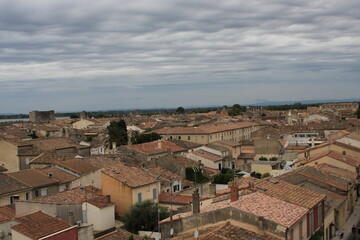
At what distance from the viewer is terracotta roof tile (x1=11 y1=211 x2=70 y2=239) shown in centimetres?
2065

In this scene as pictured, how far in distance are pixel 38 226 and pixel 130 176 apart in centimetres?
1178

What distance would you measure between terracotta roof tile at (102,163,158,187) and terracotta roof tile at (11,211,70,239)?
29.4 ft

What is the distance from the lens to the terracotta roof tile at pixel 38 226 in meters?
20.6

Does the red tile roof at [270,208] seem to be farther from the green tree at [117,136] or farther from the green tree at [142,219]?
the green tree at [117,136]

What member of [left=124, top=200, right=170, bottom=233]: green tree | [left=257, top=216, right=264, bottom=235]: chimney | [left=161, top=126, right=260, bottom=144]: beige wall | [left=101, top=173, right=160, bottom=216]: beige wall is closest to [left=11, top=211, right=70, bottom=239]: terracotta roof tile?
[left=124, top=200, right=170, bottom=233]: green tree

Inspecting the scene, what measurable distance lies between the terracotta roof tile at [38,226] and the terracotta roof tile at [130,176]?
353 inches

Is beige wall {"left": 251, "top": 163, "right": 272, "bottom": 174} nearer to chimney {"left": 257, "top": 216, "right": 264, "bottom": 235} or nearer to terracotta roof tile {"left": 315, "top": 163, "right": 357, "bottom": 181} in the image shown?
terracotta roof tile {"left": 315, "top": 163, "right": 357, "bottom": 181}

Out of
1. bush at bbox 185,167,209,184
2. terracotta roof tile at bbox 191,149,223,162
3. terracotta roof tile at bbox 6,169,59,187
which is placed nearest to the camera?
terracotta roof tile at bbox 6,169,59,187

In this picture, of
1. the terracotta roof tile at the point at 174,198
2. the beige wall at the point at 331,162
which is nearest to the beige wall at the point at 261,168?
the beige wall at the point at 331,162

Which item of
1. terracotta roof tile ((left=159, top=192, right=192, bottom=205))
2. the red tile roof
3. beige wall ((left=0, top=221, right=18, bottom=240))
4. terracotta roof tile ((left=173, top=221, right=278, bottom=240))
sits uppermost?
the red tile roof

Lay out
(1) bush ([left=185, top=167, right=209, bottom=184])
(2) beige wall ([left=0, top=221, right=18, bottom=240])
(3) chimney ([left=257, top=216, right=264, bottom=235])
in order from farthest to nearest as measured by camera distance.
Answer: (1) bush ([left=185, top=167, right=209, bottom=184]), (2) beige wall ([left=0, top=221, right=18, bottom=240]), (3) chimney ([left=257, top=216, right=264, bottom=235])

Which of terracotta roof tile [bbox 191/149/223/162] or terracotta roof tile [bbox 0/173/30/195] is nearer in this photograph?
terracotta roof tile [bbox 0/173/30/195]

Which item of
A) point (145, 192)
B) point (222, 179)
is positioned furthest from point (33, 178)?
point (222, 179)

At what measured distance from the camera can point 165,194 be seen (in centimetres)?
3438
